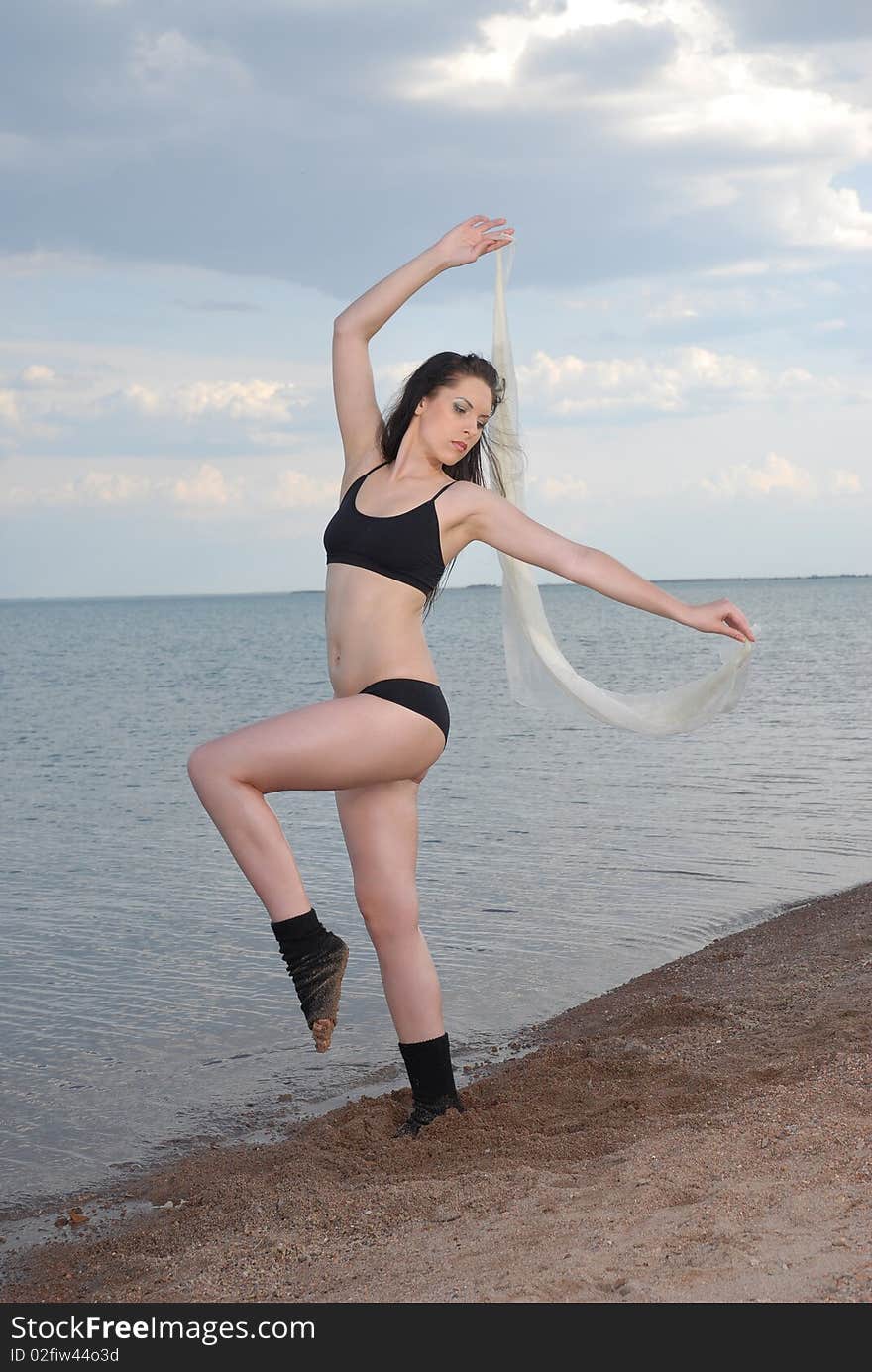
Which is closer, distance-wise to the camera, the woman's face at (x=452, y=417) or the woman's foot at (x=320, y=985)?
the woman's foot at (x=320, y=985)

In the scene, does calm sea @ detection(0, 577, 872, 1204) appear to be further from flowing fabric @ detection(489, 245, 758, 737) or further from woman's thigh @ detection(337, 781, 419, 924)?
flowing fabric @ detection(489, 245, 758, 737)

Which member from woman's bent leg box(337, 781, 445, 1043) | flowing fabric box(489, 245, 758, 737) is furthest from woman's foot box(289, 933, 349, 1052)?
flowing fabric box(489, 245, 758, 737)

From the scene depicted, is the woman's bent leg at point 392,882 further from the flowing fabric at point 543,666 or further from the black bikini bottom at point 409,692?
the flowing fabric at point 543,666

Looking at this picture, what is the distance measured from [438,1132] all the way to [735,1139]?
1.13 m

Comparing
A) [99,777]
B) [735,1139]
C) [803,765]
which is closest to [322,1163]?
[735,1139]

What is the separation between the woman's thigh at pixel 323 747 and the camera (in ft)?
13.0

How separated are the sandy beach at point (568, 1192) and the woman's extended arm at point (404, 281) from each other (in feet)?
9.38

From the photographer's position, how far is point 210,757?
13.1ft

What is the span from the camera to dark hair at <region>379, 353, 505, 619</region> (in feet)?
14.8

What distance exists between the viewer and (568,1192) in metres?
3.75

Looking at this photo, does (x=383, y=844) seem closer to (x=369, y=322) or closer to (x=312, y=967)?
(x=312, y=967)

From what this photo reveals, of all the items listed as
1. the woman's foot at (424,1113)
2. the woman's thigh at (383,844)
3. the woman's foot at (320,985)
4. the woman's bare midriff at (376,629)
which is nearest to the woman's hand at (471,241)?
the woman's bare midriff at (376,629)

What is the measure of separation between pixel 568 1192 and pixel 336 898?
6.02m

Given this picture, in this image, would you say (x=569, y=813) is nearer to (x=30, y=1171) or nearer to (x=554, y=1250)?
(x=30, y=1171)
